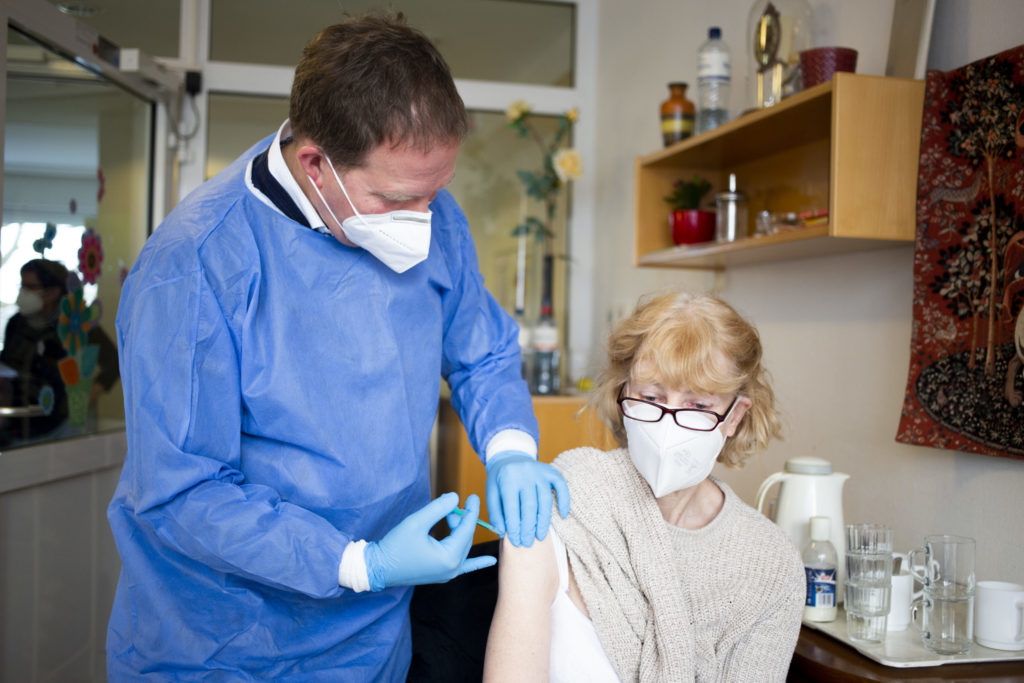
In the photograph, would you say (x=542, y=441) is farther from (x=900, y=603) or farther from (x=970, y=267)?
(x=970, y=267)

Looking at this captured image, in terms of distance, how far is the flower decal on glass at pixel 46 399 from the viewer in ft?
7.16

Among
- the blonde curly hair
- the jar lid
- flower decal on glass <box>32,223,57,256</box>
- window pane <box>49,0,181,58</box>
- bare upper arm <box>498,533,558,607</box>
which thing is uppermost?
window pane <box>49,0,181,58</box>

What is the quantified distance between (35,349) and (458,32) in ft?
6.52

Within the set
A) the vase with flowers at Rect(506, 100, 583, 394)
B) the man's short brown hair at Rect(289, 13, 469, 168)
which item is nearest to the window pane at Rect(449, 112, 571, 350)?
the vase with flowers at Rect(506, 100, 583, 394)

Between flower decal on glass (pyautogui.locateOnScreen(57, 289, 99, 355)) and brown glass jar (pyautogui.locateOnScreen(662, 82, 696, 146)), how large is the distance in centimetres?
166

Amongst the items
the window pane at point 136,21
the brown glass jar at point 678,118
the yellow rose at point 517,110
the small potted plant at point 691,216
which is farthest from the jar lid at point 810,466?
the window pane at point 136,21

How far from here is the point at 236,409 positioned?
1.14 meters

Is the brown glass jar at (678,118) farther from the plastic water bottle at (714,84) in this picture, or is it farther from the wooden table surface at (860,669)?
the wooden table surface at (860,669)

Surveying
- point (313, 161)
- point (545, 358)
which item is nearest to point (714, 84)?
point (545, 358)

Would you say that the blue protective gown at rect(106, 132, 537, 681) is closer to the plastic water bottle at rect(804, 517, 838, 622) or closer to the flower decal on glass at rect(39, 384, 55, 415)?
the plastic water bottle at rect(804, 517, 838, 622)

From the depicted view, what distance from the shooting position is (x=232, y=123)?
324cm

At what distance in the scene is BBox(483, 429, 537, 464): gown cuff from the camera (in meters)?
1.32

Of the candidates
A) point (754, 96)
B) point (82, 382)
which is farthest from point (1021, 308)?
point (82, 382)

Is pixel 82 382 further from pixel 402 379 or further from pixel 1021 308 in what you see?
pixel 1021 308
